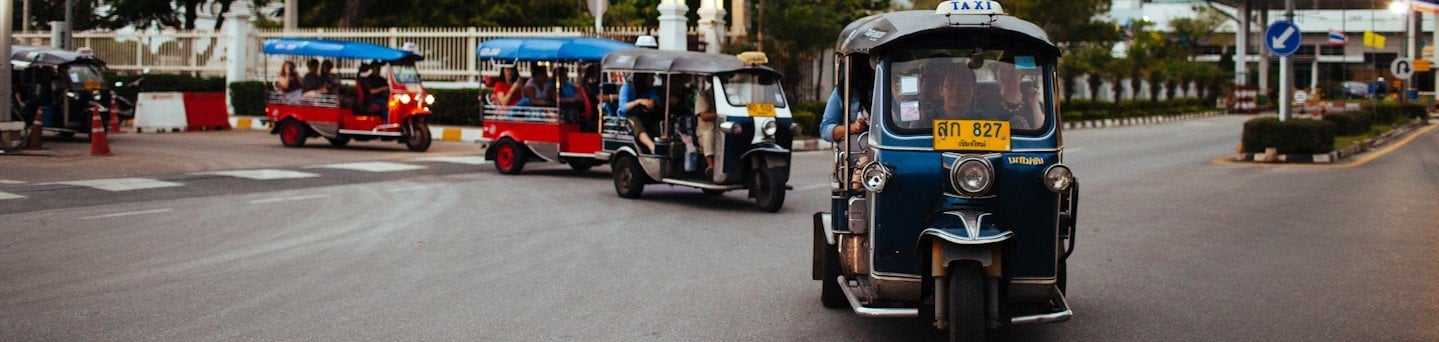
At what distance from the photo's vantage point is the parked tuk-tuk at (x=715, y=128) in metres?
13.6

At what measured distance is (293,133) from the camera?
73.4 ft

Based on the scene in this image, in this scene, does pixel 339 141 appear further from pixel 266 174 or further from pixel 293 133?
pixel 266 174

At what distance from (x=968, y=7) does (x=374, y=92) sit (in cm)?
1691

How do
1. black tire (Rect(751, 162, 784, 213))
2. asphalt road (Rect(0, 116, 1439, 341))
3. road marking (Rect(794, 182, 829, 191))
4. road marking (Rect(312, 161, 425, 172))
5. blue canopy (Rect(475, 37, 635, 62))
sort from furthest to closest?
1. blue canopy (Rect(475, 37, 635, 62))
2. road marking (Rect(312, 161, 425, 172))
3. road marking (Rect(794, 182, 829, 191))
4. black tire (Rect(751, 162, 784, 213))
5. asphalt road (Rect(0, 116, 1439, 341))

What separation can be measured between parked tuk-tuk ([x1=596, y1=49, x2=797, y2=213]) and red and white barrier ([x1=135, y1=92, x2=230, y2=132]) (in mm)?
14293

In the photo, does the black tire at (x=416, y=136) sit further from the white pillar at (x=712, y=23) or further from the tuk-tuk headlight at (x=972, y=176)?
the tuk-tuk headlight at (x=972, y=176)

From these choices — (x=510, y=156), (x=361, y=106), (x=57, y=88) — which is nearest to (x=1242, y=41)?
(x=361, y=106)

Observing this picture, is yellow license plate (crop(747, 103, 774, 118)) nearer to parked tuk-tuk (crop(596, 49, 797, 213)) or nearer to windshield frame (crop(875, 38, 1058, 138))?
parked tuk-tuk (crop(596, 49, 797, 213))

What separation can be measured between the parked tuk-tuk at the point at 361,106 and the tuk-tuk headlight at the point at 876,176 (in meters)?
16.3

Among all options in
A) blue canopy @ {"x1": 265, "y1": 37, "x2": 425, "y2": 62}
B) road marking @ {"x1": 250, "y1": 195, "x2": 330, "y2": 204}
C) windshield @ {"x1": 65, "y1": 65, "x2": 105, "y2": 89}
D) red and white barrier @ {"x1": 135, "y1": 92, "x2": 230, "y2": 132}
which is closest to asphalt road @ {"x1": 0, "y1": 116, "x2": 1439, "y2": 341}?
road marking @ {"x1": 250, "y1": 195, "x2": 330, "y2": 204}

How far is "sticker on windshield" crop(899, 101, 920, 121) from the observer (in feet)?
21.1

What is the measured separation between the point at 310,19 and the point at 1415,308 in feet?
121

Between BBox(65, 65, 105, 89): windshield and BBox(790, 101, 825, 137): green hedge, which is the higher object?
BBox(65, 65, 105, 89): windshield

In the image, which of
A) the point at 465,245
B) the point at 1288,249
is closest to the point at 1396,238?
the point at 1288,249
